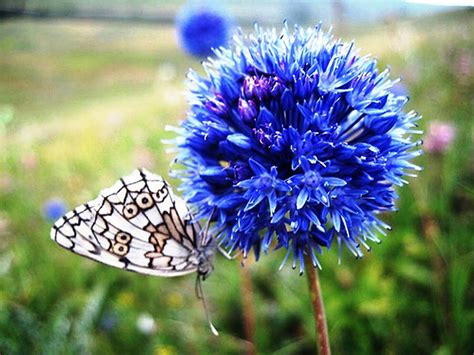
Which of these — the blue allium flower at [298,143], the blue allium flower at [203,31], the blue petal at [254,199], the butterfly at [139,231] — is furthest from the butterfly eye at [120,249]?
the blue allium flower at [203,31]

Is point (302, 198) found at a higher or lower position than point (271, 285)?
higher

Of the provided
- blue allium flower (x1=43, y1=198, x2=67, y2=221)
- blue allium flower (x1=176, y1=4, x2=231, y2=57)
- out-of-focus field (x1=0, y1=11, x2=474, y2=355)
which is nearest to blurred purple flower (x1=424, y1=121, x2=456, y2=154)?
out-of-focus field (x1=0, y1=11, x2=474, y2=355)

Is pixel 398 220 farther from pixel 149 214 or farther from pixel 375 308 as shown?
pixel 149 214

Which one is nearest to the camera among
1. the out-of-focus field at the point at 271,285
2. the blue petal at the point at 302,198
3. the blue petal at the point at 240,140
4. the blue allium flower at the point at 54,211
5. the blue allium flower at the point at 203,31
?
the blue petal at the point at 302,198

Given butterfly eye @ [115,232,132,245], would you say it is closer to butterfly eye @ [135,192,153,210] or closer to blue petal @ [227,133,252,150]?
butterfly eye @ [135,192,153,210]

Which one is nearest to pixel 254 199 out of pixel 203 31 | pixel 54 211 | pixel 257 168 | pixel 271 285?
pixel 257 168

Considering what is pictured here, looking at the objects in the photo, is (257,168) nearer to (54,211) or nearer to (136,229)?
(136,229)

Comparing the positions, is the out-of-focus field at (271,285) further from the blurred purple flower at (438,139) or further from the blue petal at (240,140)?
the blue petal at (240,140)
